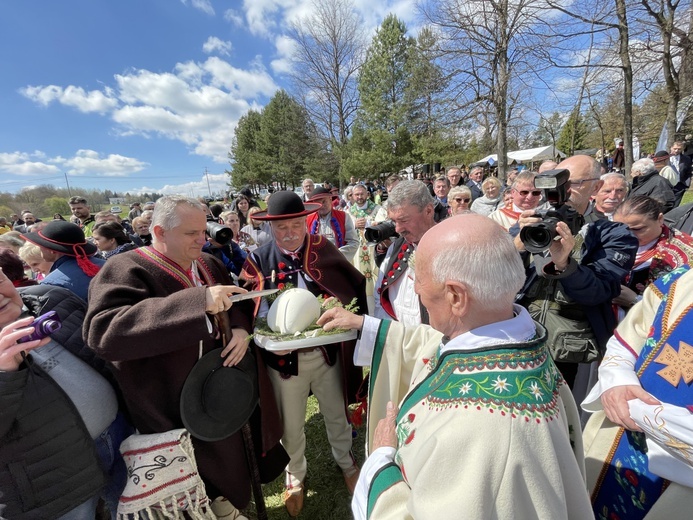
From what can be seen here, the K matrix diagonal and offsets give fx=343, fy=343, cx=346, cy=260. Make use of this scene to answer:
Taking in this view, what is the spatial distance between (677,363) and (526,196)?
8.74ft

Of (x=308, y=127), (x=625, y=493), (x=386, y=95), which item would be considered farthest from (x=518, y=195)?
(x=308, y=127)

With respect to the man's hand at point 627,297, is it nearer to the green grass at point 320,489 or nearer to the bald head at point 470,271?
the bald head at point 470,271

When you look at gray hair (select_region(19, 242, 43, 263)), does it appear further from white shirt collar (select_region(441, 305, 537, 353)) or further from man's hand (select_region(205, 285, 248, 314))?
white shirt collar (select_region(441, 305, 537, 353))

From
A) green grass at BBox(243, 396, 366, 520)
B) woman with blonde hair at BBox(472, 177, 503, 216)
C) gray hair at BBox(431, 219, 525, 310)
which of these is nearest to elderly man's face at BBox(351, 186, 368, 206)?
woman with blonde hair at BBox(472, 177, 503, 216)

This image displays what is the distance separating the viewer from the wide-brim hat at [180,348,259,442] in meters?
2.01

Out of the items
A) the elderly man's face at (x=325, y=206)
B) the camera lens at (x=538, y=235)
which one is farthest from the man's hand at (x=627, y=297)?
the elderly man's face at (x=325, y=206)

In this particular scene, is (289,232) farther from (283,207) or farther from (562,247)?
(562,247)

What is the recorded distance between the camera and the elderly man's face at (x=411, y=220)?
2678 mm

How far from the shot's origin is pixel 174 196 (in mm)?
2127

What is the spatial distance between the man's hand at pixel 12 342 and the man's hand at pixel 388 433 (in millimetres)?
1493

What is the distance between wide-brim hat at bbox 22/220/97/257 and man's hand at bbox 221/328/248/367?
62.6 inches

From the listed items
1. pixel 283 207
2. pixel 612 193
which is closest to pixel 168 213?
pixel 283 207

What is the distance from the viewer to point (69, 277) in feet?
8.45

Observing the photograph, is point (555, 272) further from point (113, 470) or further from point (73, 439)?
point (113, 470)
